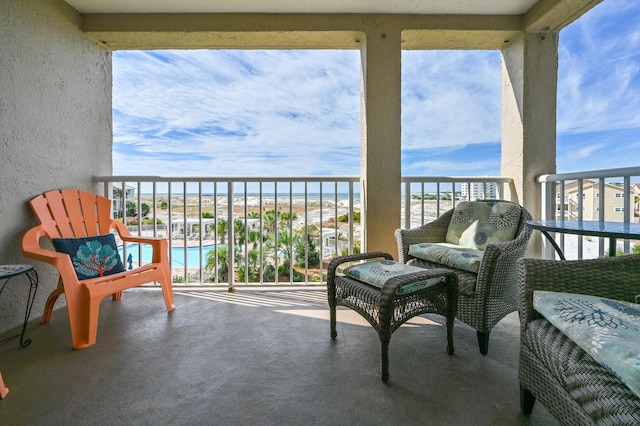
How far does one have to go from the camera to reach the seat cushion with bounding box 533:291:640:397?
2.23 ft

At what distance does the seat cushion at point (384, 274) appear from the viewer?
1.49 m

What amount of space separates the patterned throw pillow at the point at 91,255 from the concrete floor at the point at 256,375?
41 centimetres

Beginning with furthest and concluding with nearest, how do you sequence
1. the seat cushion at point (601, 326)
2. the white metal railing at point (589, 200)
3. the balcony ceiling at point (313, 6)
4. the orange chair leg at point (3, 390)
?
the balcony ceiling at point (313, 6)
the white metal railing at point (589, 200)
the orange chair leg at point (3, 390)
the seat cushion at point (601, 326)

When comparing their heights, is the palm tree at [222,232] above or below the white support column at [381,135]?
below

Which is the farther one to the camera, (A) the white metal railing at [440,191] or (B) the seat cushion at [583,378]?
(A) the white metal railing at [440,191]

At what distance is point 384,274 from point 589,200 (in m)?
2.02

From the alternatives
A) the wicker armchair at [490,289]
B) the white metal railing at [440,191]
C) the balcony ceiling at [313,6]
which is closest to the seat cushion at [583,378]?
the wicker armchair at [490,289]

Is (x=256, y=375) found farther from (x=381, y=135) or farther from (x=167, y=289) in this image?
(x=381, y=135)

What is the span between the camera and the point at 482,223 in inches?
86.6

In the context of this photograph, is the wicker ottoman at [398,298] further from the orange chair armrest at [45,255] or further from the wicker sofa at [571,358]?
the orange chair armrest at [45,255]

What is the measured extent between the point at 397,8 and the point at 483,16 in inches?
35.7

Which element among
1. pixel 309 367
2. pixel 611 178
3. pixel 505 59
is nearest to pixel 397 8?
pixel 505 59

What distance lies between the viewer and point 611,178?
1995 millimetres

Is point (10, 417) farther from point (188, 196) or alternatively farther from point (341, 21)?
point (341, 21)
